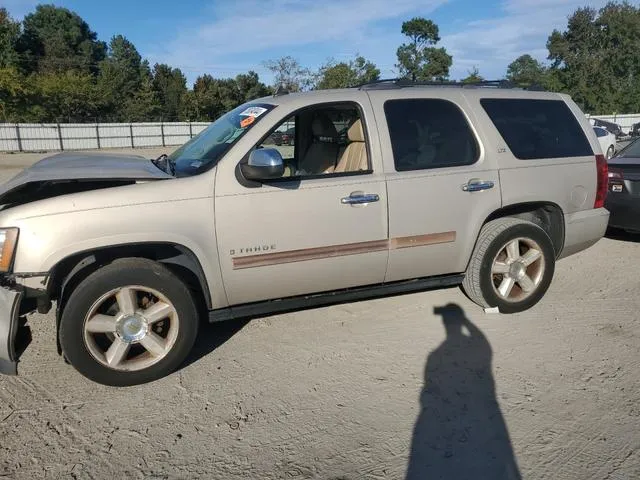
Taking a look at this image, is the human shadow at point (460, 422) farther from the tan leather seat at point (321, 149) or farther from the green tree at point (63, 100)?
the green tree at point (63, 100)

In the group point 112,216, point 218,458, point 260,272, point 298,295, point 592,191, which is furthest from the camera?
point 592,191

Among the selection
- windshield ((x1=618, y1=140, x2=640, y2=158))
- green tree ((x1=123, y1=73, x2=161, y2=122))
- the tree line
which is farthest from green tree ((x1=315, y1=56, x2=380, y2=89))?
windshield ((x1=618, y1=140, x2=640, y2=158))

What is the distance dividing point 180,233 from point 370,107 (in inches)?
69.5

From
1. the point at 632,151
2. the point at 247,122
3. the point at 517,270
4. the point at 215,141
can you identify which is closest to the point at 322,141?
the point at 247,122

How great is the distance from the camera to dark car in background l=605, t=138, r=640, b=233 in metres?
6.46

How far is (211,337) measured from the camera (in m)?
4.30

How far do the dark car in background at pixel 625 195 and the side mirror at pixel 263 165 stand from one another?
199 inches

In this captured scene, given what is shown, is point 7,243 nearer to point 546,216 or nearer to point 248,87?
point 546,216

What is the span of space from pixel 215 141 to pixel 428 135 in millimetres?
1714

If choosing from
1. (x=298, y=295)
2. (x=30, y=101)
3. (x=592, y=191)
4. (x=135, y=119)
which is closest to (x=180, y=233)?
(x=298, y=295)

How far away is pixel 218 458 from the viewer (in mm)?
2820

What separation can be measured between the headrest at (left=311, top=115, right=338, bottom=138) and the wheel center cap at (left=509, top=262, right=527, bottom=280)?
6.40 ft

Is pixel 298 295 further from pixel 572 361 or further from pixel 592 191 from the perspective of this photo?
pixel 592 191

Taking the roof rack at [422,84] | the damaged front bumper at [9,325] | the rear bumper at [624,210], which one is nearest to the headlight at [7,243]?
the damaged front bumper at [9,325]
